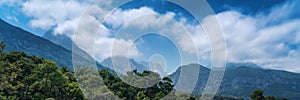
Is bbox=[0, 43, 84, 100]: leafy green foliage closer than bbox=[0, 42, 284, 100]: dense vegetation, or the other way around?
bbox=[0, 43, 84, 100]: leafy green foliage

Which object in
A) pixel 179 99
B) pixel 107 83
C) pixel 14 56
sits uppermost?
pixel 14 56

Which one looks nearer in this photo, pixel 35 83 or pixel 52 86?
pixel 35 83

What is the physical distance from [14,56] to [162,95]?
25201 millimetres

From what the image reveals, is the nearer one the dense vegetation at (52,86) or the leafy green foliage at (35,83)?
the leafy green foliage at (35,83)

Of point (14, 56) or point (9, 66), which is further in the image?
point (14, 56)

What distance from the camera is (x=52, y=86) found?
127 feet

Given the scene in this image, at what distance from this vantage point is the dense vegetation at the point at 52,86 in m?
36.7

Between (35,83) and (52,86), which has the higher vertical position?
(35,83)

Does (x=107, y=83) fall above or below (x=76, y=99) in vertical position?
above

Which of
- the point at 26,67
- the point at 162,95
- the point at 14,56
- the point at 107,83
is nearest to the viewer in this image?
the point at 26,67

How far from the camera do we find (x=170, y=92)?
50750mm

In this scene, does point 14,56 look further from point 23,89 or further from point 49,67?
point 49,67

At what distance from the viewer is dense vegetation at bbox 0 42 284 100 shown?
36656 mm

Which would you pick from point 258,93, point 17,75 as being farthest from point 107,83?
point 258,93
